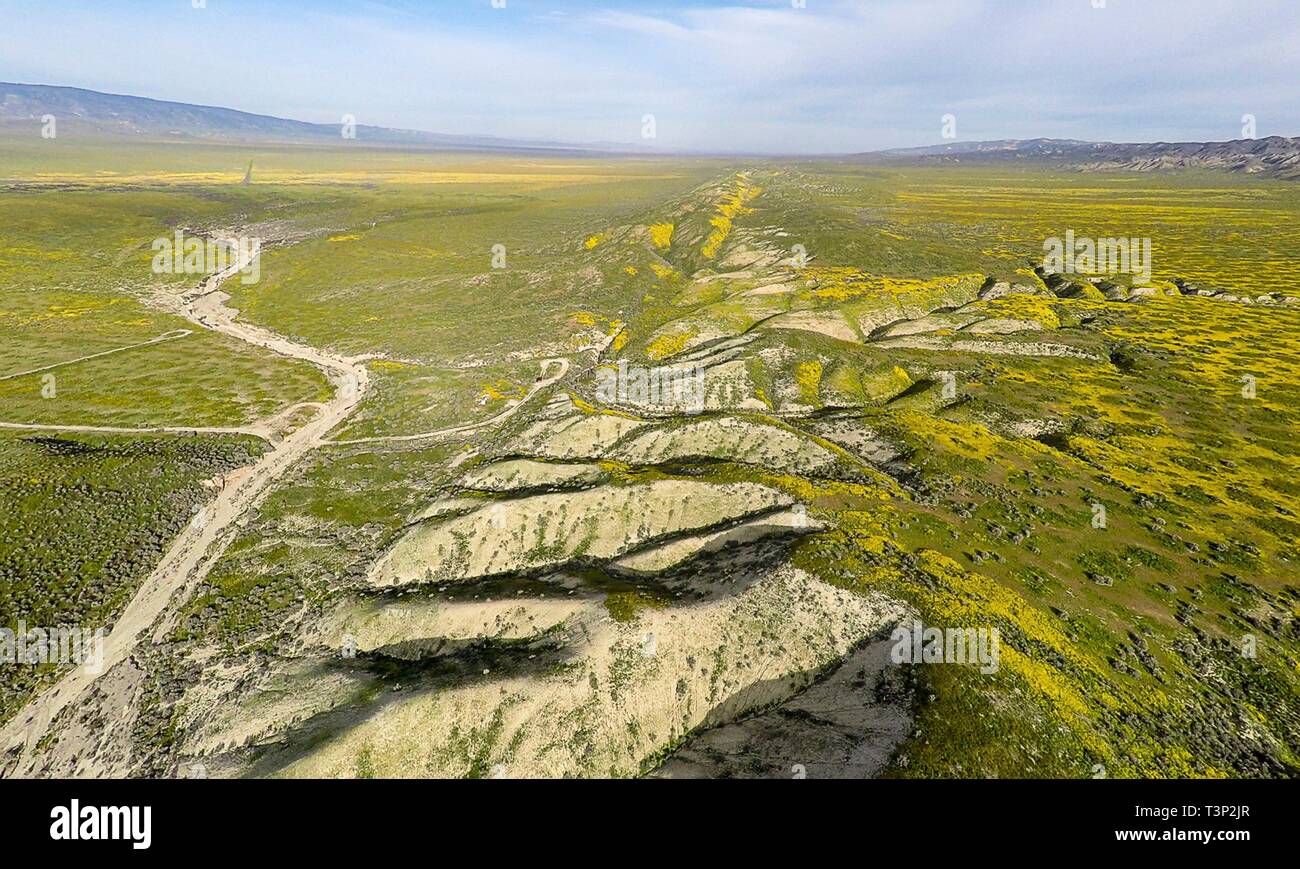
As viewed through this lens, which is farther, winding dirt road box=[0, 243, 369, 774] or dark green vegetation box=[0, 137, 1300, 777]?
winding dirt road box=[0, 243, 369, 774]

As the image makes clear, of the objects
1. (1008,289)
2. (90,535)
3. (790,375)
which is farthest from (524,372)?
(1008,289)

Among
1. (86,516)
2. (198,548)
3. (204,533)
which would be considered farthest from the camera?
(86,516)

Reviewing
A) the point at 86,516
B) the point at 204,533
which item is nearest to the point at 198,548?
the point at 204,533

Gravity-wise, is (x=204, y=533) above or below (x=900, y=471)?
below

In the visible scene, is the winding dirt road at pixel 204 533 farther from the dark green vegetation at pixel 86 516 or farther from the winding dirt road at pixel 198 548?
the dark green vegetation at pixel 86 516

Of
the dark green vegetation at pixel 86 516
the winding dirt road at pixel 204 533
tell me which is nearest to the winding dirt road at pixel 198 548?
the winding dirt road at pixel 204 533

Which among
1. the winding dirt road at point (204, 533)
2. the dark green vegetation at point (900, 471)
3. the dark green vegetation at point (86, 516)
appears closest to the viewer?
the dark green vegetation at point (900, 471)

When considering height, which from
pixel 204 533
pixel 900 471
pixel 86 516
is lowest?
pixel 204 533

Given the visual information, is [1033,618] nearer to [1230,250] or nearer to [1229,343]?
[1229,343]

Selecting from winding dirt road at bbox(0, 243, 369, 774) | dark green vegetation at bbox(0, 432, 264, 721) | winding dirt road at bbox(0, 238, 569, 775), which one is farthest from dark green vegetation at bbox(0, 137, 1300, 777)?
winding dirt road at bbox(0, 243, 369, 774)

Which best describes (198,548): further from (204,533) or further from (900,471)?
(900,471)

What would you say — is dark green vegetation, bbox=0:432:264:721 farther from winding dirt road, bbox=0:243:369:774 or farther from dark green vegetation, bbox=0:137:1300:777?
winding dirt road, bbox=0:243:369:774
